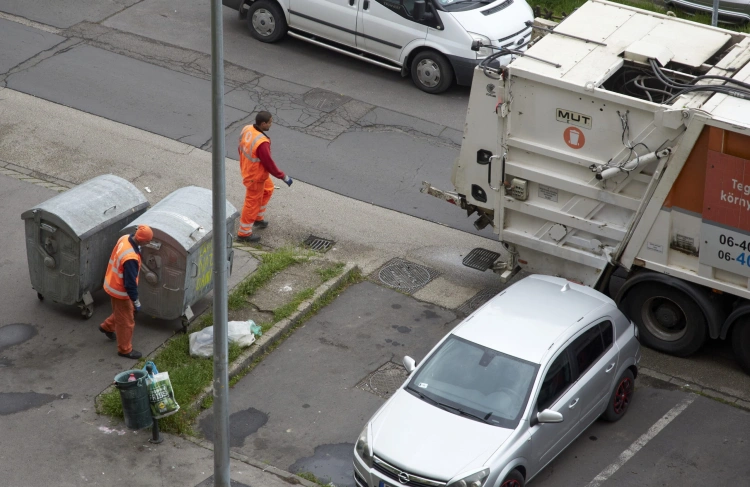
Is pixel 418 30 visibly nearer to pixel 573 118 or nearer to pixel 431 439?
pixel 573 118

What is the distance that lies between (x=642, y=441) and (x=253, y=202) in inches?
211

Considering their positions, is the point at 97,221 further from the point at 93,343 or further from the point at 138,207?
the point at 93,343

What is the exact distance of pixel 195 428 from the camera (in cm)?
965

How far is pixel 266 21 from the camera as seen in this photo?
55.1 ft

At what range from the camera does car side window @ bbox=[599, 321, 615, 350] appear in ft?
31.1

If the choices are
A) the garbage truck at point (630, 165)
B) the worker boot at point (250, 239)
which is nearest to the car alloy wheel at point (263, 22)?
the worker boot at point (250, 239)

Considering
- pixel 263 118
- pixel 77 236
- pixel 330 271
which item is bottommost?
pixel 330 271

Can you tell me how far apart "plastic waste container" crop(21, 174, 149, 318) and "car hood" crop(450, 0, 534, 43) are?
6526mm

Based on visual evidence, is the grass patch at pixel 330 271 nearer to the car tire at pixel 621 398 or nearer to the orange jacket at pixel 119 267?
the orange jacket at pixel 119 267

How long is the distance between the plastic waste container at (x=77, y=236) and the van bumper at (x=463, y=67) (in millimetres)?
6181

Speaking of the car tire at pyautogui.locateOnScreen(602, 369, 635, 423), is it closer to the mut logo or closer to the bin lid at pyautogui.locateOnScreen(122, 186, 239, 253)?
the mut logo

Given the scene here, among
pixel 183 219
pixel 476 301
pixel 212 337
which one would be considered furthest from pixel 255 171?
pixel 476 301

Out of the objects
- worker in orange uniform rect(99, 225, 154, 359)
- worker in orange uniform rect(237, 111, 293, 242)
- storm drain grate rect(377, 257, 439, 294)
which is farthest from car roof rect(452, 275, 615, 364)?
worker in orange uniform rect(237, 111, 293, 242)

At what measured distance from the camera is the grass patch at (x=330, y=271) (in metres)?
11.7
